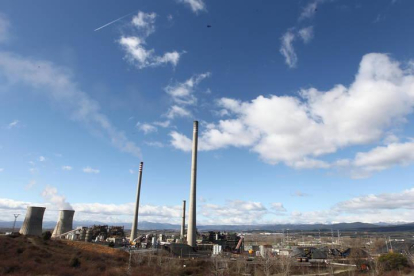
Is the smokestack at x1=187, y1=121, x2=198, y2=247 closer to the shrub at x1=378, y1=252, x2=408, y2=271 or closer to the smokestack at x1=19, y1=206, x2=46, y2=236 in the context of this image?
the smokestack at x1=19, y1=206, x2=46, y2=236

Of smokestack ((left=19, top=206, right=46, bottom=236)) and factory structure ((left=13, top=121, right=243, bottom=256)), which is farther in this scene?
factory structure ((left=13, top=121, right=243, bottom=256))

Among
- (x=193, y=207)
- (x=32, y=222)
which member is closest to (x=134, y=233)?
(x=193, y=207)

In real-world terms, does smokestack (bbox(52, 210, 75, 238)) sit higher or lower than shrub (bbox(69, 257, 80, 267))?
higher

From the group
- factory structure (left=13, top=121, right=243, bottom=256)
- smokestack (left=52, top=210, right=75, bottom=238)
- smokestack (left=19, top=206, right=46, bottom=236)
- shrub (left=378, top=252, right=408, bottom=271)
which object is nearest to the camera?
shrub (left=378, top=252, right=408, bottom=271)

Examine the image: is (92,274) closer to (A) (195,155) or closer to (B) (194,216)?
(B) (194,216)

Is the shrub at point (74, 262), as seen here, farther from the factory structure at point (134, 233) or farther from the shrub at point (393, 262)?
the shrub at point (393, 262)

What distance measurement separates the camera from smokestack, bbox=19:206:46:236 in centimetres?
6606

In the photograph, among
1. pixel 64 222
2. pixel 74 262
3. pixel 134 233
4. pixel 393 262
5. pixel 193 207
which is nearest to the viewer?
pixel 74 262

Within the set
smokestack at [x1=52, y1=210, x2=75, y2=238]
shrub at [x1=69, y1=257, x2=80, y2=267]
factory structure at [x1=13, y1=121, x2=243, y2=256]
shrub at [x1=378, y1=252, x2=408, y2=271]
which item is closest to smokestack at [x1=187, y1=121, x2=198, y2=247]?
factory structure at [x1=13, y1=121, x2=243, y2=256]

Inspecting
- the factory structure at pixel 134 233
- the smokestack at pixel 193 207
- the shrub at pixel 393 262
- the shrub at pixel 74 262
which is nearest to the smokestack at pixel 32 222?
the factory structure at pixel 134 233

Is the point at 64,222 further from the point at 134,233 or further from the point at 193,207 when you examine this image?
the point at 193,207

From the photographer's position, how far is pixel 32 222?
66.9 m

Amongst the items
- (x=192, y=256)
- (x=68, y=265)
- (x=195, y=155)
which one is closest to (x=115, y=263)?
(x=68, y=265)

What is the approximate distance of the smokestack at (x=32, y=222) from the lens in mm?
66062
